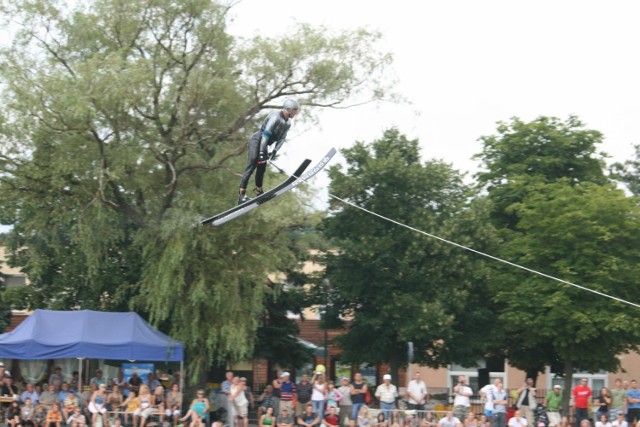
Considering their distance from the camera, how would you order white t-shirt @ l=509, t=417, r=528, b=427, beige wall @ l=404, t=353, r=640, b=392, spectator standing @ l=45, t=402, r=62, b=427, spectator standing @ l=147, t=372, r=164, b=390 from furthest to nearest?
beige wall @ l=404, t=353, r=640, b=392 → spectator standing @ l=147, t=372, r=164, b=390 → spectator standing @ l=45, t=402, r=62, b=427 → white t-shirt @ l=509, t=417, r=528, b=427

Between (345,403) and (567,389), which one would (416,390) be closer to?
(345,403)

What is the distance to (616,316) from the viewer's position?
2616cm

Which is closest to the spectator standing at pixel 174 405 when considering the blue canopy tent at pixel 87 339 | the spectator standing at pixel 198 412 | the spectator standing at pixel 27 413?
the spectator standing at pixel 198 412

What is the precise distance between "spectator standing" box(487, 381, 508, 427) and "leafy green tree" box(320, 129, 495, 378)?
733cm

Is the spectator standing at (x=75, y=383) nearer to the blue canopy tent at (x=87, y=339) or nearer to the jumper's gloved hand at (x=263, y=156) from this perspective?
the blue canopy tent at (x=87, y=339)

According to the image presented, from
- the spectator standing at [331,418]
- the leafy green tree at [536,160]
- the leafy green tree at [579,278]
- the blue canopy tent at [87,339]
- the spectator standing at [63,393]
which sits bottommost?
the spectator standing at [331,418]

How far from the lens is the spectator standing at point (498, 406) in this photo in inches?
774

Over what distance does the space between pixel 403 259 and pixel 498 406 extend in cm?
893

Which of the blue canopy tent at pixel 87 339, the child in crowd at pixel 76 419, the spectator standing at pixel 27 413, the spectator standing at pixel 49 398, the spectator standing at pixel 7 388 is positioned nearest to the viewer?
the child in crowd at pixel 76 419

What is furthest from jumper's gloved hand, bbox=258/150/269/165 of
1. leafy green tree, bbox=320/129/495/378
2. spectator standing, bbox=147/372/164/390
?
leafy green tree, bbox=320/129/495/378

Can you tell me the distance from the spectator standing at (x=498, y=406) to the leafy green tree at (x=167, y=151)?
6.27m

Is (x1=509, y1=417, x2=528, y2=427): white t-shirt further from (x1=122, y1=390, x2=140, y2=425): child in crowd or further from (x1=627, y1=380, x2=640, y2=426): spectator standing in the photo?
(x1=122, y1=390, x2=140, y2=425): child in crowd

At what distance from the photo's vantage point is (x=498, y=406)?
1973 cm

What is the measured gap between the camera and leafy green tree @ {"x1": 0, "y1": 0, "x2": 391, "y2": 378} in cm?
2278
